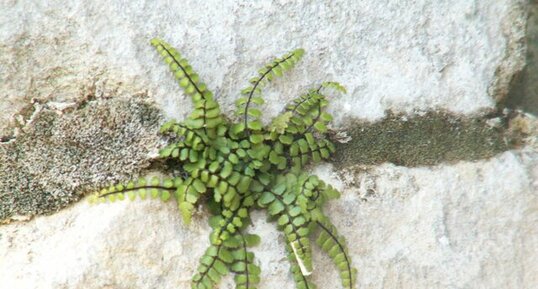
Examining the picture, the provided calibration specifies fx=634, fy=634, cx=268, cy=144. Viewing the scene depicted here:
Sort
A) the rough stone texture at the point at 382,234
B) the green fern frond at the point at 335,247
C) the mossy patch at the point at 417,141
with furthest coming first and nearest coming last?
the mossy patch at the point at 417,141, the green fern frond at the point at 335,247, the rough stone texture at the point at 382,234

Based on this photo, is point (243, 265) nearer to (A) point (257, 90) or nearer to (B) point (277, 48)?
(A) point (257, 90)

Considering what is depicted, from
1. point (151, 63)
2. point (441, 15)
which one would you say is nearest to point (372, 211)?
point (441, 15)

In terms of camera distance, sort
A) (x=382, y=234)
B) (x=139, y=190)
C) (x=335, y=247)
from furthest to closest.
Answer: (x=382, y=234) → (x=335, y=247) → (x=139, y=190)

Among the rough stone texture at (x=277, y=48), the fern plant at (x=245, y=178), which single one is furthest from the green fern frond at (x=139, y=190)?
the rough stone texture at (x=277, y=48)

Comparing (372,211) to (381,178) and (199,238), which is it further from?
(199,238)

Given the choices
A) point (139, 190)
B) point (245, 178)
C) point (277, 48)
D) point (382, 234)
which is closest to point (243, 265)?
point (245, 178)

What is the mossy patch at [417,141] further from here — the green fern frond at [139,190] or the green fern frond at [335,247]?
the green fern frond at [139,190]
